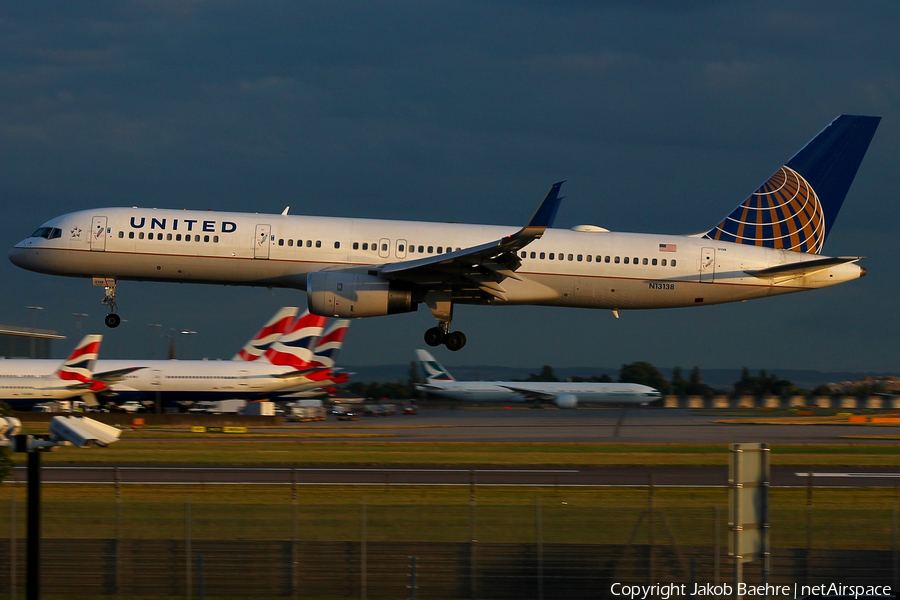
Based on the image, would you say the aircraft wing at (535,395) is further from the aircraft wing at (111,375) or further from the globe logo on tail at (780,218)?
the globe logo on tail at (780,218)

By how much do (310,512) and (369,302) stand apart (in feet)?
46.7

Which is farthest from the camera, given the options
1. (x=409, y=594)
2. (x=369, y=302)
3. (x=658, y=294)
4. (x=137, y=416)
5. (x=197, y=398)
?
(x=197, y=398)

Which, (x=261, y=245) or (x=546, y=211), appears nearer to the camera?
(x=546, y=211)

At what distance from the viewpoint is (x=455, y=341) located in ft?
124

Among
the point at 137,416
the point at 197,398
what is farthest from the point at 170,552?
the point at 197,398

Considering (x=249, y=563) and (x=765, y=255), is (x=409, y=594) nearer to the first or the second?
(x=249, y=563)

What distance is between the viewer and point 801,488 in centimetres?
2873

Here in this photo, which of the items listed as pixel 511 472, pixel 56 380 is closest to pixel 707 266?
pixel 511 472

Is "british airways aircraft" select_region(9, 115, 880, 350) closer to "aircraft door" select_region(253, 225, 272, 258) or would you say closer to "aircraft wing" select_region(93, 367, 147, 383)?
"aircraft door" select_region(253, 225, 272, 258)

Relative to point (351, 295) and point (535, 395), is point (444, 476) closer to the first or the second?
point (351, 295)

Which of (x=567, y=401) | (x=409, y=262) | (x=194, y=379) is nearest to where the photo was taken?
(x=409, y=262)

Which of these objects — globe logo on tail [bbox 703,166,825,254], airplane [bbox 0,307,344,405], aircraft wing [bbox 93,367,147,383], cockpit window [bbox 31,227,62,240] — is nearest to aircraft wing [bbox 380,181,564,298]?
globe logo on tail [bbox 703,166,825,254]

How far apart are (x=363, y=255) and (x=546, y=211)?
7668 mm

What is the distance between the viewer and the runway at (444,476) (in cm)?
3008
